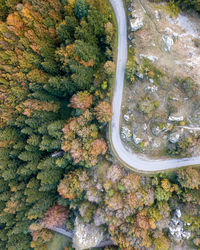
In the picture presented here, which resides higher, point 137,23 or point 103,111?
point 137,23

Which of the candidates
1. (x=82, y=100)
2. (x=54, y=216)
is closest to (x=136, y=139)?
(x=82, y=100)

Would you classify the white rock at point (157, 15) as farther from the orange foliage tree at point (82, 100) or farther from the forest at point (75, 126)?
the orange foliage tree at point (82, 100)

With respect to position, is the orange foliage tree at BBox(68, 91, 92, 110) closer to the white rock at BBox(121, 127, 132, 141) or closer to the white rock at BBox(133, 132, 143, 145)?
the white rock at BBox(121, 127, 132, 141)

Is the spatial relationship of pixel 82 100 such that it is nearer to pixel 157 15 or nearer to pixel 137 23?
pixel 137 23

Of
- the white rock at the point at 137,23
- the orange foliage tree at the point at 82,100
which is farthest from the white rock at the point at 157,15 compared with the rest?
the orange foliage tree at the point at 82,100

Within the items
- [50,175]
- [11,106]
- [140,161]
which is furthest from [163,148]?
[11,106]

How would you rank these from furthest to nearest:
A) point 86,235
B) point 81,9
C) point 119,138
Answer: point 86,235, point 119,138, point 81,9
